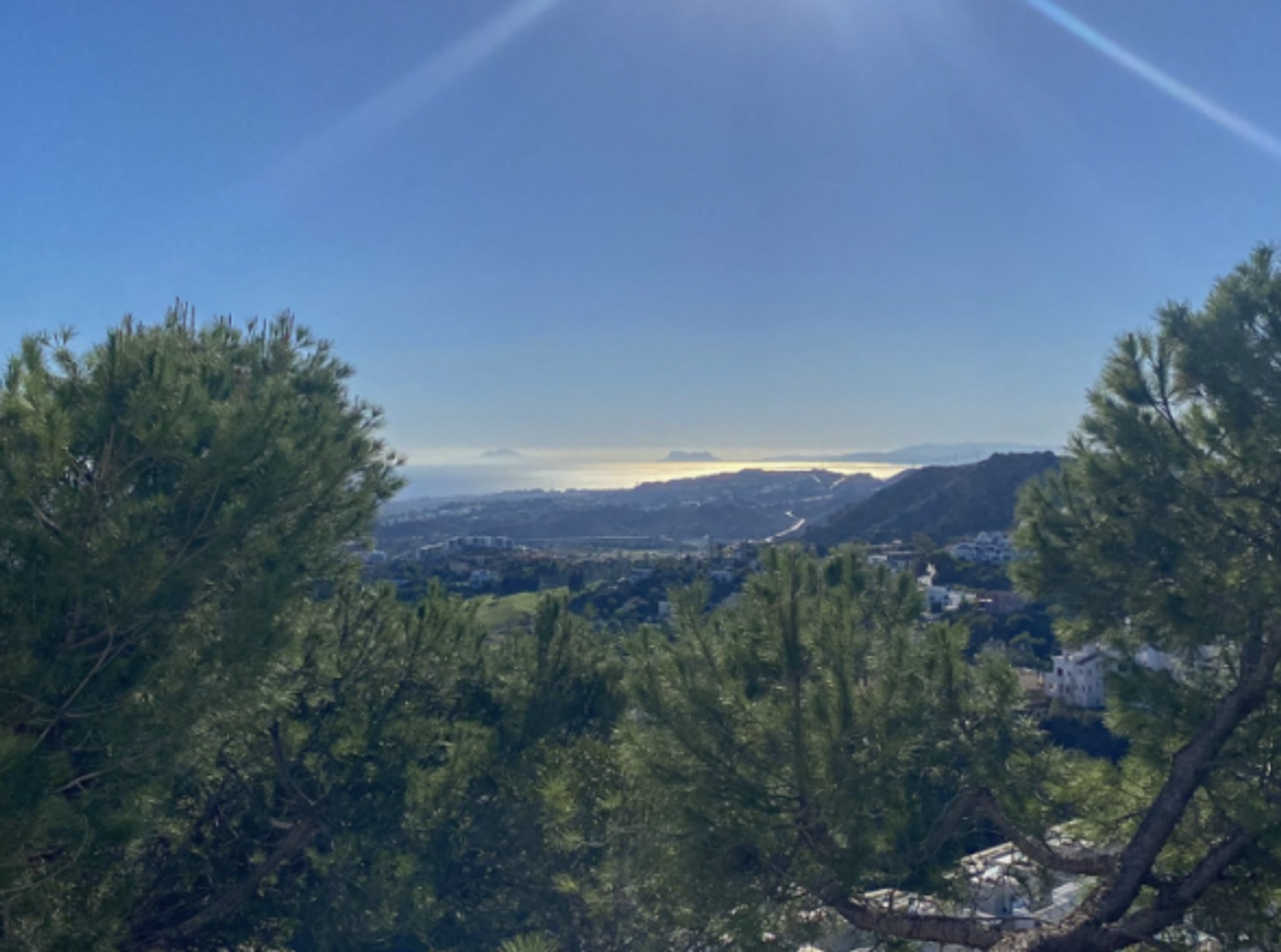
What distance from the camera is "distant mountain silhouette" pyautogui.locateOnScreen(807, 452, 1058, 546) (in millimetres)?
45812

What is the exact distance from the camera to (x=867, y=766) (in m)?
4.00

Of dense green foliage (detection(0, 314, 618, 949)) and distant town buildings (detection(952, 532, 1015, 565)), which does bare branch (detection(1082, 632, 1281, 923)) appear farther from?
distant town buildings (detection(952, 532, 1015, 565))

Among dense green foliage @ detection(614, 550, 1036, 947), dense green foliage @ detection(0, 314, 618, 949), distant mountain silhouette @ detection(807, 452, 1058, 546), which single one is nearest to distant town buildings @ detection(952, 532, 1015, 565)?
distant mountain silhouette @ detection(807, 452, 1058, 546)

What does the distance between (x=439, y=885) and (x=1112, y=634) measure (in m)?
4.20

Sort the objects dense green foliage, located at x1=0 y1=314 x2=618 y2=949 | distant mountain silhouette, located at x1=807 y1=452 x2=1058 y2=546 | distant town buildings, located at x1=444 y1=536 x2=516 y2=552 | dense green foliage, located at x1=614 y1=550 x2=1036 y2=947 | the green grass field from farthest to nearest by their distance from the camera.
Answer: distant town buildings, located at x1=444 y1=536 x2=516 y2=552
distant mountain silhouette, located at x1=807 y1=452 x2=1058 y2=546
the green grass field
dense green foliage, located at x1=614 y1=550 x2=1036 y2=947
dense green foliage, located at x1=0 y1=314 x2=618 y2=949

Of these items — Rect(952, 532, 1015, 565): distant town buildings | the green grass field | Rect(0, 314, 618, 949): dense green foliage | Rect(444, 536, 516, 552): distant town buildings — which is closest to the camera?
Rect(0, 314, 618, 949): dense green foliage

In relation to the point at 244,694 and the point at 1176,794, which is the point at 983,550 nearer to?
the point at 1176,794

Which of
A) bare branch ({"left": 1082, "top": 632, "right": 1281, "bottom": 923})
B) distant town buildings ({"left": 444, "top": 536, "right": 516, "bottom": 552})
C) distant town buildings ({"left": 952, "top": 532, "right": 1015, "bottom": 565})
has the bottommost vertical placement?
distant town buildings ({"left": 444, "top": 536, "right": 516, "bottom": 552})

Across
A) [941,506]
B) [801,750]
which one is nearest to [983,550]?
[941,506]

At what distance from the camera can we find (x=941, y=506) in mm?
52062

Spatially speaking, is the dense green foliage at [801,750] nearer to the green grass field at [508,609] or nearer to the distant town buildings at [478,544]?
the green grass field at [508,609]

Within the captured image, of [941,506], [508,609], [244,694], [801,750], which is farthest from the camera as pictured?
[941,506]

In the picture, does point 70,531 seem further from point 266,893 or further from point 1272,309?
point 1272,309

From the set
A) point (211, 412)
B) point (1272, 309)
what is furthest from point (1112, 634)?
point (211, 412)
